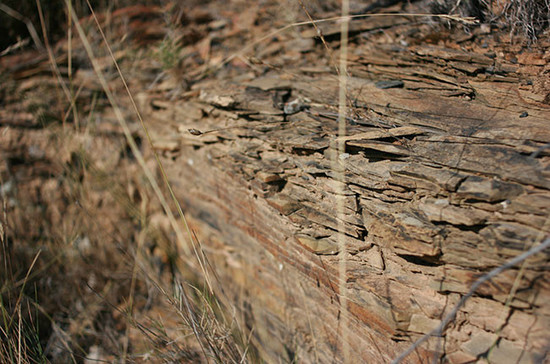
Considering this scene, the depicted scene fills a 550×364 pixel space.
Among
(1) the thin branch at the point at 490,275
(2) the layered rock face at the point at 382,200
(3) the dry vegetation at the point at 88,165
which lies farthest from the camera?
(3) the dry vegetation at the point at 88,165

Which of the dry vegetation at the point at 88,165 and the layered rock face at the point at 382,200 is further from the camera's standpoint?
the dry vegetation at the point at 88,165

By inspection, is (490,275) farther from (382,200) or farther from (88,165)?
(88,165)

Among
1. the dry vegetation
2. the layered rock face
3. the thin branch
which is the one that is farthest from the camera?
the dry vegetation

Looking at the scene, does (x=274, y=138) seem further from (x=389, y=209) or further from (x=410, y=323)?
(x=410, y=323)

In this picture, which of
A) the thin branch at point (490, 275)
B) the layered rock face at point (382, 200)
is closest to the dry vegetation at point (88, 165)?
the layered rock face at point (382, 200)

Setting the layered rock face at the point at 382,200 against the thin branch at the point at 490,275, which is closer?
the thin branch at the point at 490,275

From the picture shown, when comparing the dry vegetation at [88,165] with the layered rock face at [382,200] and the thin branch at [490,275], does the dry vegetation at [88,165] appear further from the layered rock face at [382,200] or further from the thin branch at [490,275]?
the thin branch at [490,275]

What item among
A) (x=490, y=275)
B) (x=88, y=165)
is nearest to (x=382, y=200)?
(x=490, y=275)

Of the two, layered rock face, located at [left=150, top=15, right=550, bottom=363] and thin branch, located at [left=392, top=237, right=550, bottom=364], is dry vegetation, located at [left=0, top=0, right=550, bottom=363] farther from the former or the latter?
thin branch, located at [left=392, top=237, right=550, bottom=364]

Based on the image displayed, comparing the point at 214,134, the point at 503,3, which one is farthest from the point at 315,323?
the point at 503,3

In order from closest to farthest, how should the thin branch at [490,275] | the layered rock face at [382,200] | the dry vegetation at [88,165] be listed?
1. the thin branch at [490,275]
2. the layered rock face at [382,200]
3. the dry vegetation at [88,165]

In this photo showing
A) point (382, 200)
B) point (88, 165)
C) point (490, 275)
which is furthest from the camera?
point (88, 165)

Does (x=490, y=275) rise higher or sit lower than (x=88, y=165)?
higher

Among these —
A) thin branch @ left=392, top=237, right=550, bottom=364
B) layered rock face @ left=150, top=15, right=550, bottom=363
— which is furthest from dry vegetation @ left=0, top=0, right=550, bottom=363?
thin branch @ left=392, top=237, right=550, bottom=364
